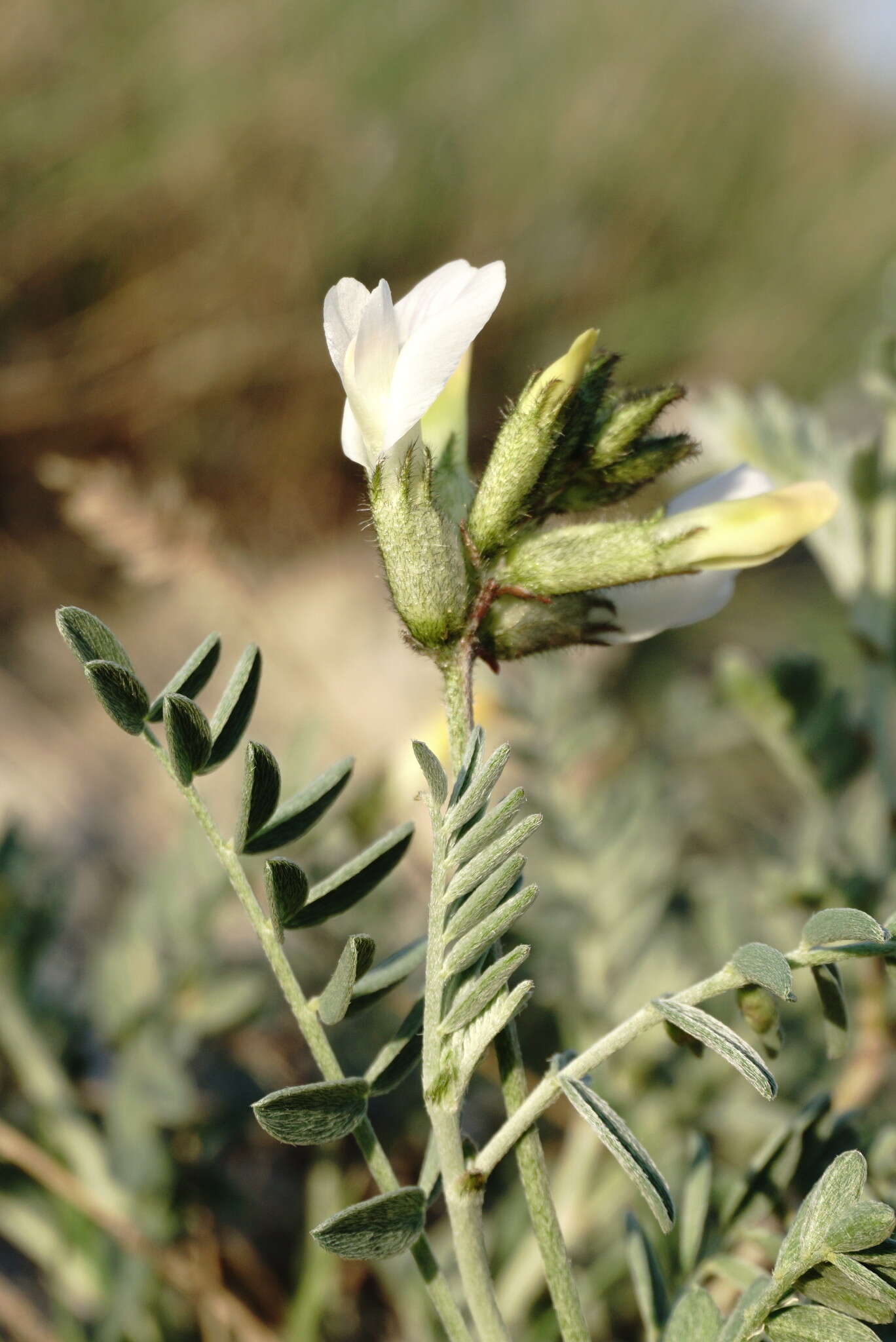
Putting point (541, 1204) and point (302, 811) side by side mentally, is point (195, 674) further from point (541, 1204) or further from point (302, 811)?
point (541, 1204)

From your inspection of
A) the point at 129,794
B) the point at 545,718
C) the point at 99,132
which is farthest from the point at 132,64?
the point at 545,718

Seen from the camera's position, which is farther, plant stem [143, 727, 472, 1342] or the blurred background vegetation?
the blurred background vegetation

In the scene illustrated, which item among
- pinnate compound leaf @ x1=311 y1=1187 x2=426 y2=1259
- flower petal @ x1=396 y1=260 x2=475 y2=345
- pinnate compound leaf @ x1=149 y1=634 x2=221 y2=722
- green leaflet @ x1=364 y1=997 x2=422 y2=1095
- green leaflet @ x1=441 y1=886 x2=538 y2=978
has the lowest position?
pinnate compound leaf @ x1=311 y1=1187 x2=426 y2=1259

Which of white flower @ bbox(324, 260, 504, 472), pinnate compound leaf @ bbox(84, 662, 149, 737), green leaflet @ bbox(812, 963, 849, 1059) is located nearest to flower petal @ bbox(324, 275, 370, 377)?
white flower @ bbox(324, 260, 504, 472)

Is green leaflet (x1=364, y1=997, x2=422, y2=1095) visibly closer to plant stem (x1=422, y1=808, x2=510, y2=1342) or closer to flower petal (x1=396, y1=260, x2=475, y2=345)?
plant stem (x1=422, y1=808, x2=510, y2=1342)

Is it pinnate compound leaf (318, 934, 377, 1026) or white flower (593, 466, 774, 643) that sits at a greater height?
white flower (593, 466, 774, 643)

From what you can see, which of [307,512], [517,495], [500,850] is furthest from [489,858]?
[307,512]

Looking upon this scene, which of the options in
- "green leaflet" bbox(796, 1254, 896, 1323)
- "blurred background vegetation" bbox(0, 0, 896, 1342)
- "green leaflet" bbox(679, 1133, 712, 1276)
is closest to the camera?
"green leaflet" bbox(796, 1254, 896, 1323)
